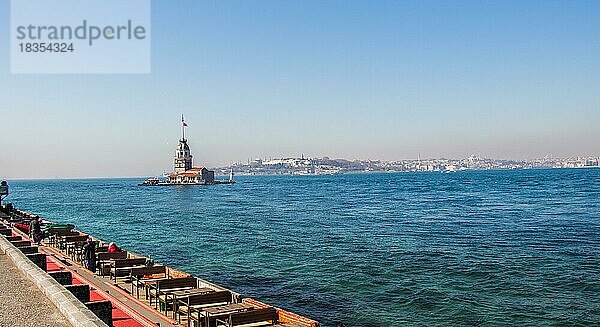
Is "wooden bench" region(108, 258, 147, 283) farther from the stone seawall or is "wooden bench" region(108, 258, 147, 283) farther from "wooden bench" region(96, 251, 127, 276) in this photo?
the stone seawall

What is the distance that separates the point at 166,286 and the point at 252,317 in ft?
14.8

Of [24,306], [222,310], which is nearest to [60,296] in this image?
[24,306]

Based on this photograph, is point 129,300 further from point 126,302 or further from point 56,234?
point 56,234

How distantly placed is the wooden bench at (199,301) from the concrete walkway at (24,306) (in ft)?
12.2

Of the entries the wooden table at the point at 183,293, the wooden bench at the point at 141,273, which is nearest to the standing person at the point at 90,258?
the wooden bench at the point at 141,273

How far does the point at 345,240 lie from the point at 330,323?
21.7m

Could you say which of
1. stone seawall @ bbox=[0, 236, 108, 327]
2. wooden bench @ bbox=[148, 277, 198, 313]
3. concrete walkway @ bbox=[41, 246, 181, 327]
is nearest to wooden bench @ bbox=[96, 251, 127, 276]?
concrete walkway @ bbox=[41, 246, 181, 327]

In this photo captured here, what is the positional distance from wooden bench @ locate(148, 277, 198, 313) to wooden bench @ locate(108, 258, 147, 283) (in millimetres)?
3682

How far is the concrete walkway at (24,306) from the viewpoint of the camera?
36.3 feet

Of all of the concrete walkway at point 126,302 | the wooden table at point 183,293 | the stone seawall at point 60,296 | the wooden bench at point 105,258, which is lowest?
the concrete walkway at point 126,302

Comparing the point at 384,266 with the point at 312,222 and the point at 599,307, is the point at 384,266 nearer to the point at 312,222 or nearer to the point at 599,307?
the point at 599,307

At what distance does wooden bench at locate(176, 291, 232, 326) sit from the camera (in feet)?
50.5

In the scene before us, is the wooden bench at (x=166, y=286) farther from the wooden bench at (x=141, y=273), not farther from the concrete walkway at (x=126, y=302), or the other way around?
the wooden bench at (x=141, y=273)

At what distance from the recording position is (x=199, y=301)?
15984 millimetres
